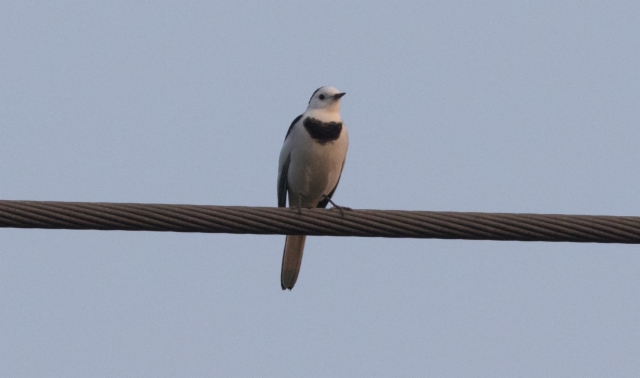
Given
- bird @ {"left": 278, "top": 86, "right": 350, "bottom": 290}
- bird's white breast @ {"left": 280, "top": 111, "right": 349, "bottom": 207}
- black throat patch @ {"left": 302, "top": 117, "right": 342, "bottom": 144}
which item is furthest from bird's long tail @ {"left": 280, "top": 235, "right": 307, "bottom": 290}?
black throat patch @ {"left": 302, "top": 117, "right": 342, "bottom": 144}

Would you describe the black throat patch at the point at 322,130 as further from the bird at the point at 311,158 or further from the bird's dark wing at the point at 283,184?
the bird's dark wing at the point at 283,184

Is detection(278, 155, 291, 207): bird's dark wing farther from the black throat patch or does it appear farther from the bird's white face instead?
the bird's white face

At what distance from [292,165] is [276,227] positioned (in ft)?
8.81

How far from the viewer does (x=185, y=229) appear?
489 centimetres

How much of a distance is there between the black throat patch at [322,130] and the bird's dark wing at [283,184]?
0.29 meters

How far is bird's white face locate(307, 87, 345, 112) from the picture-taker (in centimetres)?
789

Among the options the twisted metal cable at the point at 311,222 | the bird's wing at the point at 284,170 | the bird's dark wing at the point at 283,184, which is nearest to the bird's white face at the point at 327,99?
the bird's wing at the point at 284,170

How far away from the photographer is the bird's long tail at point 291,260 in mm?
7398

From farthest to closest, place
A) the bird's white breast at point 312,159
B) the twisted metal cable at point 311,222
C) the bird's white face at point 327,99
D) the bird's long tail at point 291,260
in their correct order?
the bird's white face at point 327,99 < the bird's white breast at point 312,159 < the bird's long tail at point 291,260 < the twisted metal cable at point 311,222

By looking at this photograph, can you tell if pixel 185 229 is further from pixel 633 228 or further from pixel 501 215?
pixel 633 228

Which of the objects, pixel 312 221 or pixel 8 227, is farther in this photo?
pixel 312 221

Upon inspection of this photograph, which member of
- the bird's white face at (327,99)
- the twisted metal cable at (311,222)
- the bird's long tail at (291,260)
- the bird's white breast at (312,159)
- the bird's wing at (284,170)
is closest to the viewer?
the twisted metal cable at (311,222)

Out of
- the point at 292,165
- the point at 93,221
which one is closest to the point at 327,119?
the point at 292,165

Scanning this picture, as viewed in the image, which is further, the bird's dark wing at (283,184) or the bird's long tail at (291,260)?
the bird's dark wing at (283,184)
